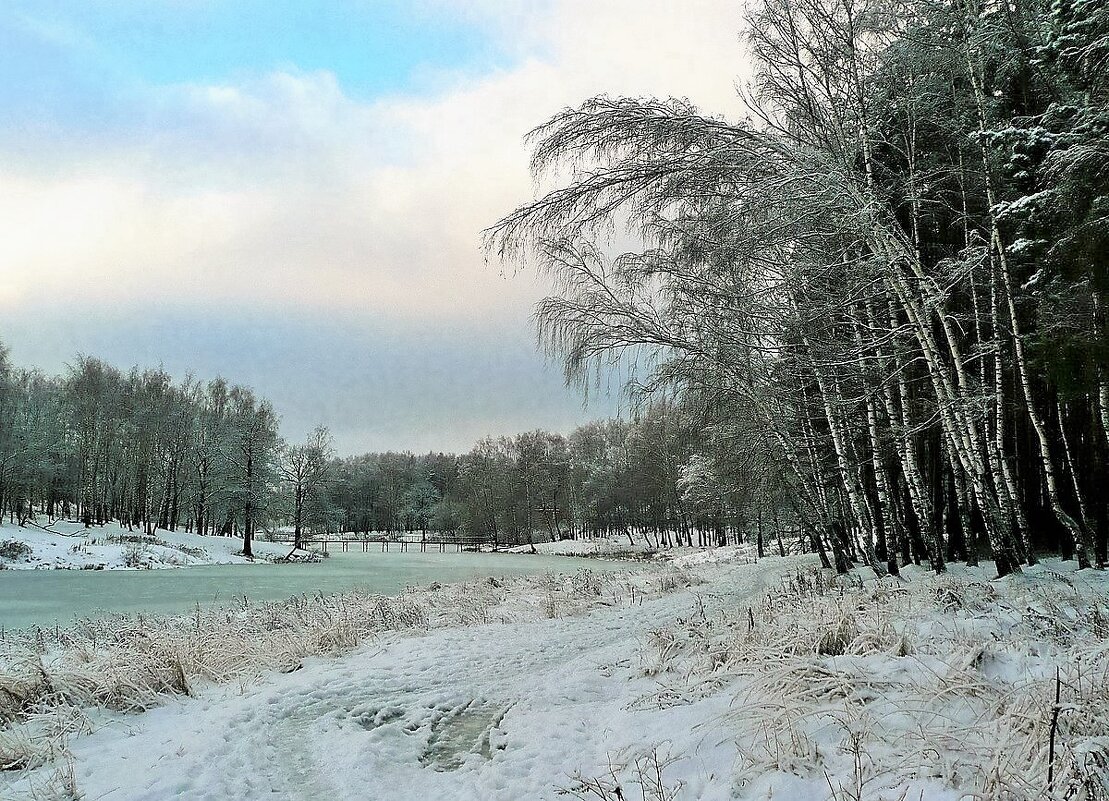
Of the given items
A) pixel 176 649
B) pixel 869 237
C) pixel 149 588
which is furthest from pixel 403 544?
pixel 869 237

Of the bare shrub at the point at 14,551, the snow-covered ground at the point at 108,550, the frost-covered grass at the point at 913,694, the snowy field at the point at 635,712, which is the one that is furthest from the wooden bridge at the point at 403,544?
the frost-covered grass at the point at 913,694

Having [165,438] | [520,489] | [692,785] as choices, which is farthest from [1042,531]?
[520,489]

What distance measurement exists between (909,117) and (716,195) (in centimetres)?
323

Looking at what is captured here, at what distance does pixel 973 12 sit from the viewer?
723 cm

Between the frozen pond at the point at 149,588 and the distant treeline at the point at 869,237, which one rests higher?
the distant treeline at the point at 869,237

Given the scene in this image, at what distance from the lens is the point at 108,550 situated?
25609mm

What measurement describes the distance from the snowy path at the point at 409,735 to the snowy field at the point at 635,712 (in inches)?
0.7

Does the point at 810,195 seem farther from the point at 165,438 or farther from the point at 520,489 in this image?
the point at 520,489

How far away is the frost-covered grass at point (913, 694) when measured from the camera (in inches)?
93.6

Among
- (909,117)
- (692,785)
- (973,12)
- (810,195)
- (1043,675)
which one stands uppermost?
(973,12)

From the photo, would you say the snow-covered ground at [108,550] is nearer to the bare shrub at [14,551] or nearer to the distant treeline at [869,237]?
the bare shrub at [14,551]

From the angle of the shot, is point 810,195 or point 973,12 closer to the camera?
point 810,195

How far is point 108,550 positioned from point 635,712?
28.4m

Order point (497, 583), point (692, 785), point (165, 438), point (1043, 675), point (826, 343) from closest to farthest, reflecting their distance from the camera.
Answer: point (692, 785) → point (1043, 675) → point (826, 343) → point (497, 583) → point (165, 438)
